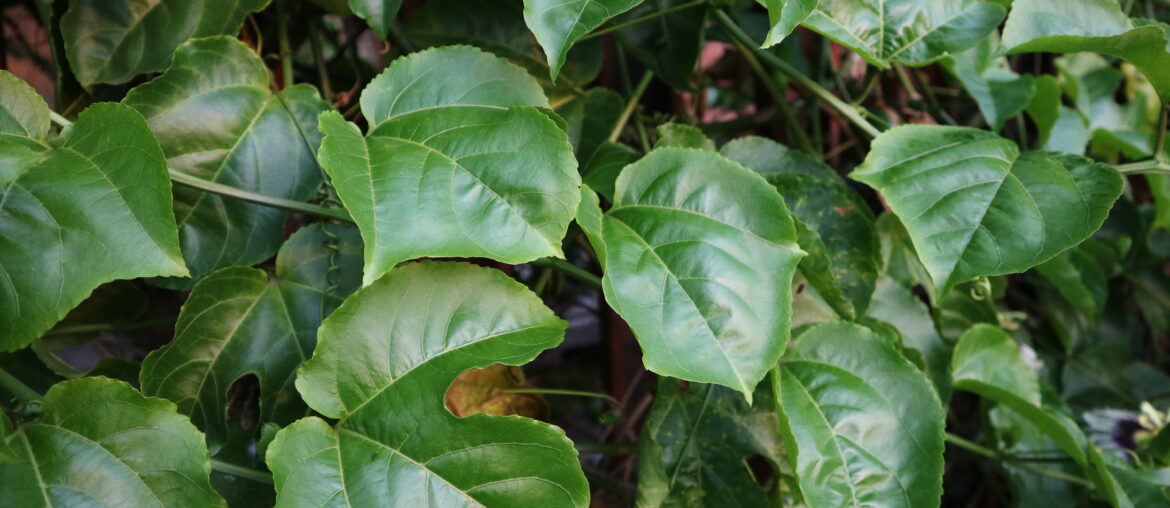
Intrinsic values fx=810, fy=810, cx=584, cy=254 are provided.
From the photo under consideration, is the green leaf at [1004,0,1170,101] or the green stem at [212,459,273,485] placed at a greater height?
the green leaf at [1004,0,1170,101]

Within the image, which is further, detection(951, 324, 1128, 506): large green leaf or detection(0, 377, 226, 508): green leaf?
detection(951, 324, 1128, 506): large green leaf

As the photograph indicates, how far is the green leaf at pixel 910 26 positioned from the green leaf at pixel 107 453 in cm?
64

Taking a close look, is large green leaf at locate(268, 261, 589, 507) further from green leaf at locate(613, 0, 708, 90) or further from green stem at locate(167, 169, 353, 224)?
green leaf at locate(613, 0, 708, 90)

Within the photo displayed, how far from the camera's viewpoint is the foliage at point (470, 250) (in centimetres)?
55

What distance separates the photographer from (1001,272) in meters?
0.66

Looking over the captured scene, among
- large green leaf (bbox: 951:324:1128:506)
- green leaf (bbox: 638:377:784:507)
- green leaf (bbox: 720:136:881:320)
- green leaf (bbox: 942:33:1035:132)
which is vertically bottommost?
large green leaf (bbox: 951:324:1128:506)

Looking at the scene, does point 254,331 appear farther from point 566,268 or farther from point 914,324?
point 914,324

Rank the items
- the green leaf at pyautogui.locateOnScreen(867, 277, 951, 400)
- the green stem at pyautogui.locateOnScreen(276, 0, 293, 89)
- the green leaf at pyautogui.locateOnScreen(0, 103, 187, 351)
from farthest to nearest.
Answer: the green leaf at pyautogui.locateOnScreen(867, 277, 951, 400) < the green stem at pyautogui.locateOnScreen(276, 0, 293, 89) < the green leaf at pyautogui.locateOnScreen(0, 103, 187, 351)

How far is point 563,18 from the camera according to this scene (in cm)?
58

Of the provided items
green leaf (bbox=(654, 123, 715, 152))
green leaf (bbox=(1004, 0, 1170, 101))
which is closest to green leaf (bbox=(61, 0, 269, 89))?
green leaf (bbox=(654, 123, 715, 152))

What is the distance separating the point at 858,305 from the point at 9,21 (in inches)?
40.3

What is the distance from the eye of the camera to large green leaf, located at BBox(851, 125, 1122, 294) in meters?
0.66

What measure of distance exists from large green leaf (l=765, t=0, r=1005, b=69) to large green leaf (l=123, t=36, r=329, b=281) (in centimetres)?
48

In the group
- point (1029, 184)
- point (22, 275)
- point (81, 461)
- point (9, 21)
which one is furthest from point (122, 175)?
point (1029, 184)
